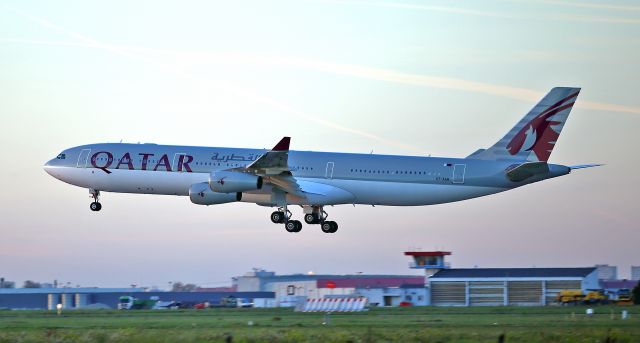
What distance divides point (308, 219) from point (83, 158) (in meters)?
16.5

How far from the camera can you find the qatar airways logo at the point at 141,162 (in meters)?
71.8

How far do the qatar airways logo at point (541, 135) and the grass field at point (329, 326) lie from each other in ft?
33.8

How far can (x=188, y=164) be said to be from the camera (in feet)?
235

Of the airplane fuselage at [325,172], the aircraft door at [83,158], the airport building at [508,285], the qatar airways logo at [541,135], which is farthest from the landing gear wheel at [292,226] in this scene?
the airport building at [508,285]

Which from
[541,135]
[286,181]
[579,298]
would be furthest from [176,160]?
[579,298]

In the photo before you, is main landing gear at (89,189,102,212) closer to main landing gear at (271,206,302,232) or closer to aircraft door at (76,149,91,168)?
aircraft door at (76,149,91,168)

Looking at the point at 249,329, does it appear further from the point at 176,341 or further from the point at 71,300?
the point at 71,300

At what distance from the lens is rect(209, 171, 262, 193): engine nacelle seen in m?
67.9

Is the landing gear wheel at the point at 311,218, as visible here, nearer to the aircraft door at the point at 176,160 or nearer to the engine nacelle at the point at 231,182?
the engine nacelle at the point at 231,182

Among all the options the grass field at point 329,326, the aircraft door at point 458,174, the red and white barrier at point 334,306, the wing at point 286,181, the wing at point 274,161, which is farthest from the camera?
the aircraft door at point 458,174

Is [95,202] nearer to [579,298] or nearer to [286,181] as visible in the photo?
[286,181]

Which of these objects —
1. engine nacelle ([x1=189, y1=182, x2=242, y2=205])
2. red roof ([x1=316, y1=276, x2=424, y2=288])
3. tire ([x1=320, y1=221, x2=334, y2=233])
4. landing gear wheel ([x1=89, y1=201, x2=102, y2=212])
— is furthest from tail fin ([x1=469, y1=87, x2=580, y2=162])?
red roof ([x1=316, y1=276, x2=424, y2=288])

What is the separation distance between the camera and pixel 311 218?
241ft

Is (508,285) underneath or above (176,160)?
underneath
